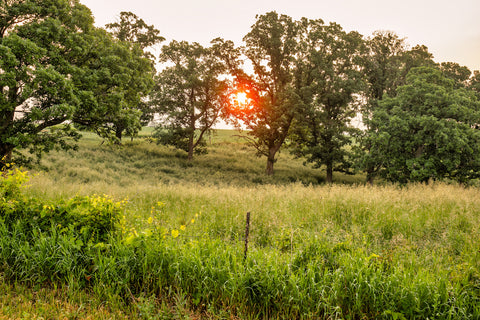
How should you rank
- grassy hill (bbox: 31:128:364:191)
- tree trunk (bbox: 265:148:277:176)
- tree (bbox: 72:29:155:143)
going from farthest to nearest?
1. tree trunk (bbox: 265:148:277:176)
2. grassy hill (bbox: 31:128:364:191)
3. tree (bbox: 72:29:155:143)

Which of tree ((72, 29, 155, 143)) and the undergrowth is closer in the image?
the undergrowth

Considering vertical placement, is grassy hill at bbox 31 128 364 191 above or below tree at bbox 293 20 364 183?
below

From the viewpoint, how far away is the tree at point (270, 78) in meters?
25.3

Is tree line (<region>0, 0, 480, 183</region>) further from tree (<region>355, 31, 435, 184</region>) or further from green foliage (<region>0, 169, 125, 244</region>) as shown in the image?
green foliage (<region>0, 169, 125, 244</region>)

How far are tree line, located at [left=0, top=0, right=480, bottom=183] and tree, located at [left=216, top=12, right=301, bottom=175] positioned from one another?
0.12 metres

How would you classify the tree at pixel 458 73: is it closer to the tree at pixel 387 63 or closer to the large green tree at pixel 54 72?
the tree at pixel 387 63

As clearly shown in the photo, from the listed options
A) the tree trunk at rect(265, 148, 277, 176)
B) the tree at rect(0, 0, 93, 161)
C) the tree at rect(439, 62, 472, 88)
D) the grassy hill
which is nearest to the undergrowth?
the tree at rect(0, 0, 93, 161)

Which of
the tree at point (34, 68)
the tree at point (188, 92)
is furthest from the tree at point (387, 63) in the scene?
the tree at point (34, 68)

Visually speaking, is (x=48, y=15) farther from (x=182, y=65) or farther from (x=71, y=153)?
(x=182, y=65)

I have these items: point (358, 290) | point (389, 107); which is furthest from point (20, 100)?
point (389, 107)

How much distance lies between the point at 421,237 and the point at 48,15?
1819 centimetres

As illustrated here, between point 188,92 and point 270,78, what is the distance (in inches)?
394

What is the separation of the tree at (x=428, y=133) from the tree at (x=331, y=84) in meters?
3.44

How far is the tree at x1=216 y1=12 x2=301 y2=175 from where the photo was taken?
25.3 metres
